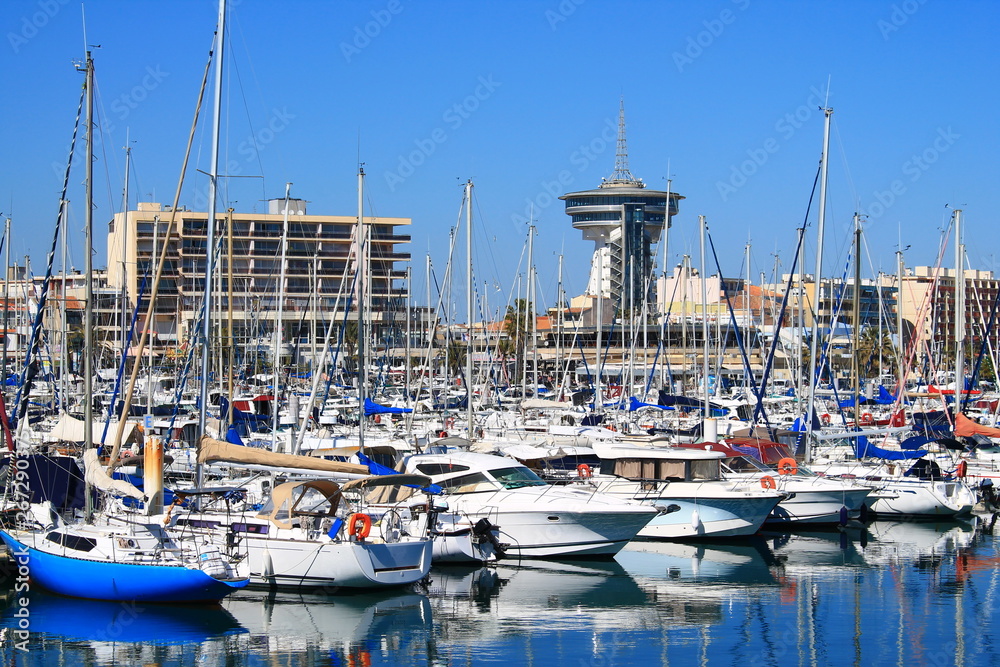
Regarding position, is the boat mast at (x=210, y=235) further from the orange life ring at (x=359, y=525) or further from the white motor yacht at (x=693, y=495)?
the white motor yacht at (x=693, y=495)

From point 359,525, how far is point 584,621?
452 cm

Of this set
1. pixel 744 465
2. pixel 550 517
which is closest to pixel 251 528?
pixel 550 517

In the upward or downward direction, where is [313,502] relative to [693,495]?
upward

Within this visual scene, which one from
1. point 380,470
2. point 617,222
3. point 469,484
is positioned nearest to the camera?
point 469,484

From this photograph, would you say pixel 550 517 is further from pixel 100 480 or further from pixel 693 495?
pixel 100 480

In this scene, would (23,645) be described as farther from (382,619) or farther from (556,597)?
(556,597)

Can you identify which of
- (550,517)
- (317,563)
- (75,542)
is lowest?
(317,563)

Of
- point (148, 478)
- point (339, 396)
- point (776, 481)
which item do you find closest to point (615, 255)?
point (339, 396)

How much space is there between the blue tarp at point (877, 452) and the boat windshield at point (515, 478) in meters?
13.9

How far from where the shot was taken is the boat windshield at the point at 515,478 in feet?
89.2

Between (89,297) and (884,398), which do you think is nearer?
(89,297)

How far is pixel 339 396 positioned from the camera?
6166cm

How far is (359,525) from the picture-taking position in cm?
2225

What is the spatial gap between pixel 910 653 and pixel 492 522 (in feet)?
31.8
